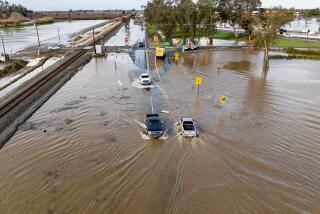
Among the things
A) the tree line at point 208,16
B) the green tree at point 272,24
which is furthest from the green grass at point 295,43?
the green tree at point 272,24

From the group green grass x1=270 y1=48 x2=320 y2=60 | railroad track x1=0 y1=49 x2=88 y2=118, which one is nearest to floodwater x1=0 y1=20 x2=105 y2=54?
railroad track x1=0 y1=49 x2=88 y2=118

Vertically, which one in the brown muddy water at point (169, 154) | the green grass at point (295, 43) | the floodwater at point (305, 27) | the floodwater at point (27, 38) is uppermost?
the floodwater at point (305, 27)

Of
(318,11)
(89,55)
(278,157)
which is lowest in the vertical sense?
(278,157)

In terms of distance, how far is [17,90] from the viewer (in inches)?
1563

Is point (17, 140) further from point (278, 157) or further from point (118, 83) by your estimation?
point (278, 157)

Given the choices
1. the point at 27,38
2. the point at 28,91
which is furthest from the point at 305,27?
the point at 28,91

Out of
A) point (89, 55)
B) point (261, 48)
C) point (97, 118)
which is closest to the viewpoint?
point (97, 118)

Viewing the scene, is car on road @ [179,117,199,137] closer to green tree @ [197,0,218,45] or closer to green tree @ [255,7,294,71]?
green tree @ [255,7,294,71]

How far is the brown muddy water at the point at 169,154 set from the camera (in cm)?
1753

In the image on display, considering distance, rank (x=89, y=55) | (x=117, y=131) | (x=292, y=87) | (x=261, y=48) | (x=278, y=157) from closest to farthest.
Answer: (x=278, y=157), (x=117, y=131), (x=292, y=87), (x=89, y=55), (x=261, y=48)

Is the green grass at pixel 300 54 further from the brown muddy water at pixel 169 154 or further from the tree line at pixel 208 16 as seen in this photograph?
the brown muddy water at pixel 169 154

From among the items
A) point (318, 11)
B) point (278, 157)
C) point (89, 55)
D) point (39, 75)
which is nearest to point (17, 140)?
point (278, 157)

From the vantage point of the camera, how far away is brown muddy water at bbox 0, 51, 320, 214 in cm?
1753

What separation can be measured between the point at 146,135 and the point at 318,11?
617 feet
